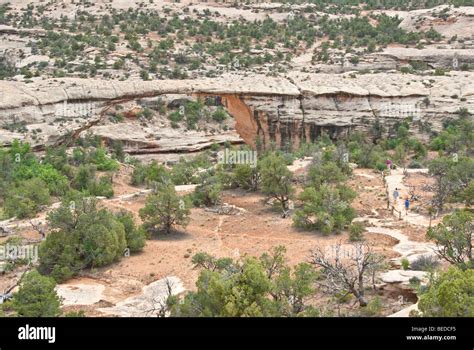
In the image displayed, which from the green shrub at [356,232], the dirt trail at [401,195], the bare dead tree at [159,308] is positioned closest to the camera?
the bare dead tree at [159,308]

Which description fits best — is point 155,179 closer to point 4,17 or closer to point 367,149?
point 367,149

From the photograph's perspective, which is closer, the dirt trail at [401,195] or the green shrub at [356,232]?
the green shrub at [356,232]

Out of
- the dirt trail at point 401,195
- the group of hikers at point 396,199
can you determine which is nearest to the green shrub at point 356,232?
the dirt trail at point 401,195

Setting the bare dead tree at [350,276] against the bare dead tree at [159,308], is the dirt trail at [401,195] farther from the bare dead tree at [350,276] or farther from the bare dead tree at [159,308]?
the bare dead tree at [159,308]

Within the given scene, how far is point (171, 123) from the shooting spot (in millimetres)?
32656

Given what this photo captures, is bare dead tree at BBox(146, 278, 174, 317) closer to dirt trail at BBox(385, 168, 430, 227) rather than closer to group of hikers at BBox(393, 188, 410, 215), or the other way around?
dirt trail at BBox(385, 168, 430, 227)

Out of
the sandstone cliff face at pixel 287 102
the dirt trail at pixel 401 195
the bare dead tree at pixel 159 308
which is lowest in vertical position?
the bare dead tree at pixel 159 308

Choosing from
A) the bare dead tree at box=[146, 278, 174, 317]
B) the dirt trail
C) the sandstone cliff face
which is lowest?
the bare dead tree at box=[146, 278, 174, 317]

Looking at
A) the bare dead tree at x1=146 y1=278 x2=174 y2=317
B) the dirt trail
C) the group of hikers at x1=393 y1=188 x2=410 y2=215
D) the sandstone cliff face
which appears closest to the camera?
the bare dead tree at x1=146 y1=278 x2=174 y2=317

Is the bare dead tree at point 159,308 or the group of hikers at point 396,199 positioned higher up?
the group of hikers at point 396,199

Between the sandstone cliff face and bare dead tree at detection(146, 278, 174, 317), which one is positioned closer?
bare dead tree at detection(146, 278, 174, 317)

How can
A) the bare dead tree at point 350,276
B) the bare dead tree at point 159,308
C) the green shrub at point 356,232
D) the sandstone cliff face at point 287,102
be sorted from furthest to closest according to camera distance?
the sandstone cliff face at point 287,102 < the green shrub at point 356,232 < the bare dead tree at point 350,276 < the bare dead tree at point 159,308

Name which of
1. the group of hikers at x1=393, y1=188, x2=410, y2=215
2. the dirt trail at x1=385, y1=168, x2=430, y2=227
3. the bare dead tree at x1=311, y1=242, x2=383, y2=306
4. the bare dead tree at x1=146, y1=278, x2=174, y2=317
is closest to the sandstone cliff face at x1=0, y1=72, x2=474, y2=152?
the dirt trail at x1=385, y1=168, x2=430, y2=227
